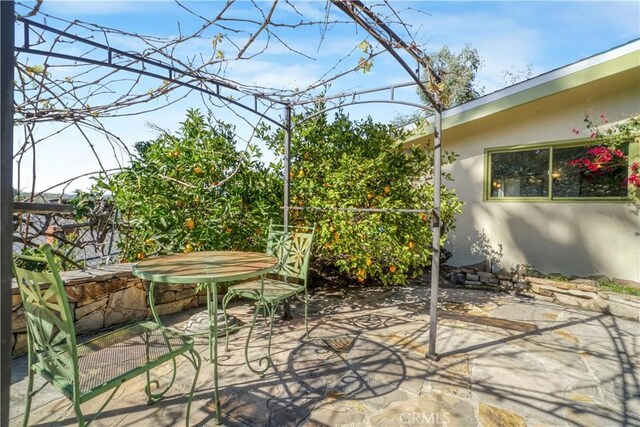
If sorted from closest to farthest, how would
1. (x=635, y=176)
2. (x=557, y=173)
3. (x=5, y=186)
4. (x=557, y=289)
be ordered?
(x=5, y=186), (x=635, y=176), (x=557, y=289), (x=557, y=173)

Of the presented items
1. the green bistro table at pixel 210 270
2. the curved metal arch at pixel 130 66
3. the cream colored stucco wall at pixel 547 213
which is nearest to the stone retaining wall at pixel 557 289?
the cream colored stucco wall at pixel 547 213

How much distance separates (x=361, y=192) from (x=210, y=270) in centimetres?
225

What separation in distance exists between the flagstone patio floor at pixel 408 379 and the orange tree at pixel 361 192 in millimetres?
720

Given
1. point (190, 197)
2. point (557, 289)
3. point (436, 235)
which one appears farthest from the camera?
point (557, 289)

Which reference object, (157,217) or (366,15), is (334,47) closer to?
(366,15)

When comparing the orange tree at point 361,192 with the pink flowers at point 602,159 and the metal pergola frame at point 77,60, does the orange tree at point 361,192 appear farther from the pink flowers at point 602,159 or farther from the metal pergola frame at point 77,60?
the pink flowers at point 602,159

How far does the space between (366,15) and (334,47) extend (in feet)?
2.18

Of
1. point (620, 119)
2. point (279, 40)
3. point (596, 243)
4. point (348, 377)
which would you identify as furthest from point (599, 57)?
point (348, 377)

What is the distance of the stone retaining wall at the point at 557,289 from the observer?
12.4 ft

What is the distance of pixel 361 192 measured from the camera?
152 inches

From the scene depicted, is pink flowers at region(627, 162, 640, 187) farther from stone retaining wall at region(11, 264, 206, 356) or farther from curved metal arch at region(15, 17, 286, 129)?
stone retaining wall at region(11, 264, 206, 356)

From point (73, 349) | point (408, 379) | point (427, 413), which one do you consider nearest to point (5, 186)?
point (73, 349)

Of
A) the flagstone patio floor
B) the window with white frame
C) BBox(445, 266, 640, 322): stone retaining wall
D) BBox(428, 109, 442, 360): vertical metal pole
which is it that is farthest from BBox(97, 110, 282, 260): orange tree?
the window with white frame

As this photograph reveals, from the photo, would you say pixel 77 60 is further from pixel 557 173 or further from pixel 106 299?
pixel 557 173
